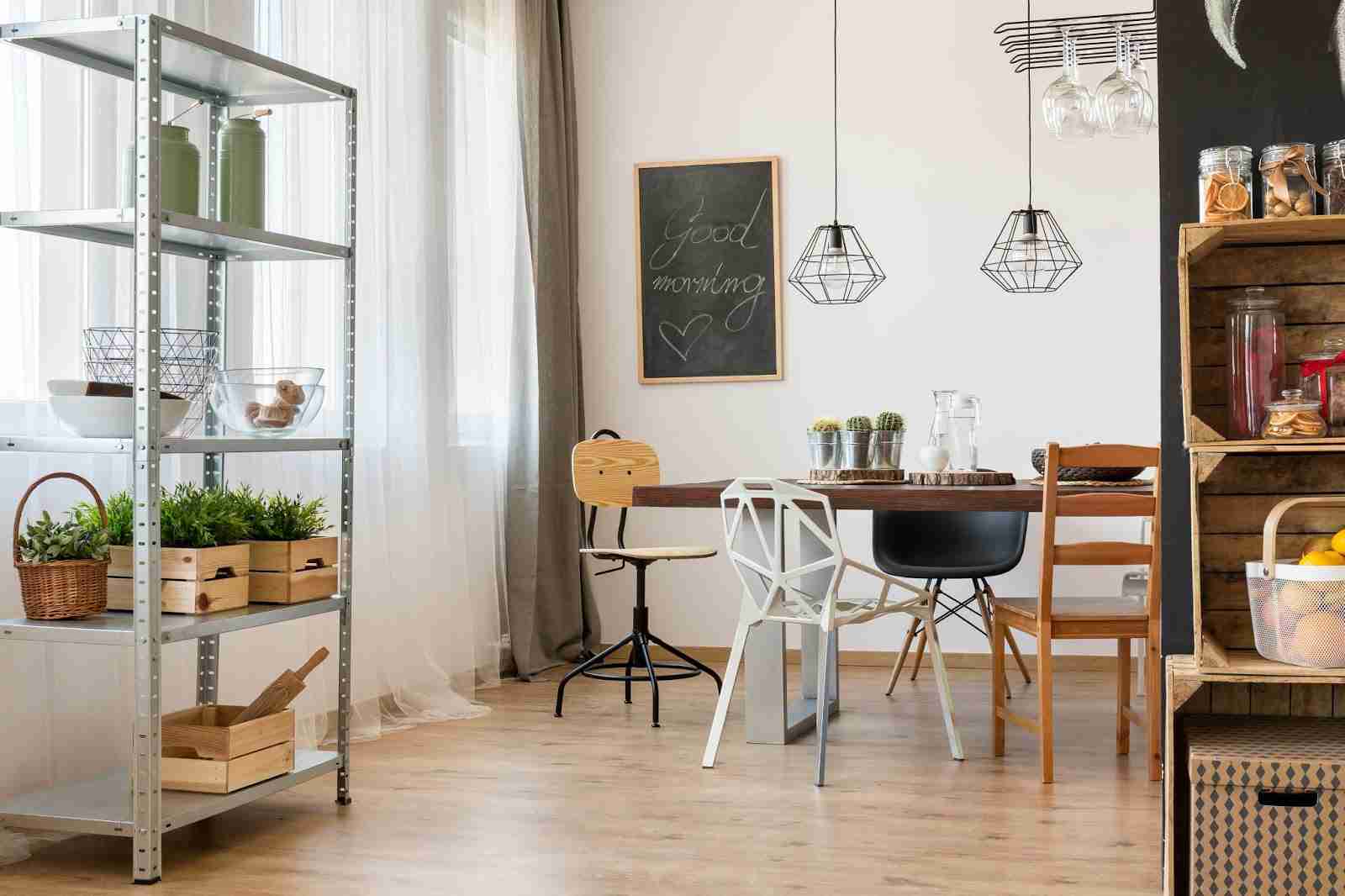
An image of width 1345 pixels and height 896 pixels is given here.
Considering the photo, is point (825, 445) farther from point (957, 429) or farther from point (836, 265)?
point (836, 265)

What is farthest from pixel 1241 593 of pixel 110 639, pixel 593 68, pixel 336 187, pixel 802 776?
pixel 593 68

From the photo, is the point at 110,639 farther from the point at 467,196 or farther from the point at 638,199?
the point at 638,199

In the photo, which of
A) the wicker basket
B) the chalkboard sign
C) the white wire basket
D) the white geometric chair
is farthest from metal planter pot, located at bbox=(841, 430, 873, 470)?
the wicker basket

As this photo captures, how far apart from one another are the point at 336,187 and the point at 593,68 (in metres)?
2.01

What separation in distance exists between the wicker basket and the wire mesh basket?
239 millimetres

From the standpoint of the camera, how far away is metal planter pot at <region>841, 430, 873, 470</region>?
4.17 m

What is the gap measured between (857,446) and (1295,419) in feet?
6.64

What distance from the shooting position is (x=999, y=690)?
12.4 ft

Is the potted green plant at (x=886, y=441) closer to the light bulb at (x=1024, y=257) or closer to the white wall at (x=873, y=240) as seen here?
the light bulb at (x=1024, y=257)

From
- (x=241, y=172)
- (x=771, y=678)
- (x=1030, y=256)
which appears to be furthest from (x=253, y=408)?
(x=1030, y=256)

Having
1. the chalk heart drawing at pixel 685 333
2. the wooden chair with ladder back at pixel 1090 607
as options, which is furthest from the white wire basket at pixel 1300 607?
the chalk heart drawing at pixel 685 333

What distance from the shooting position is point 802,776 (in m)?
3.56

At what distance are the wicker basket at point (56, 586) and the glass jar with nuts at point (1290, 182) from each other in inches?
90.9

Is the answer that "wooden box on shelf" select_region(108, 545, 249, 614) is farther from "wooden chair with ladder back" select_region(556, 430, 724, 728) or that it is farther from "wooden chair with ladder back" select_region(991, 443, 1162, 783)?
"wooden chair with ladder back" select_region(991, 443, 1162, 783)
